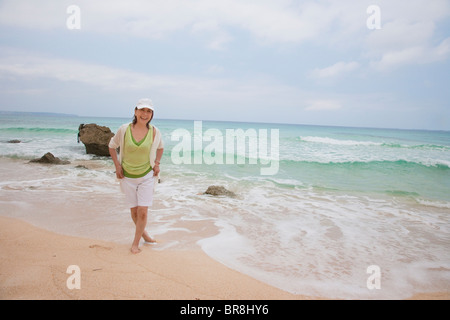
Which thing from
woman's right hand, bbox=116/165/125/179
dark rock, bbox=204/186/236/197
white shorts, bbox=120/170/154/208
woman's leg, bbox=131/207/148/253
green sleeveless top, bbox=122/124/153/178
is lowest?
dark rock, bbox=204/186/236/197

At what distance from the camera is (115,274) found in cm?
299

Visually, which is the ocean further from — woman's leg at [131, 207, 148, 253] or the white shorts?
the white shorts

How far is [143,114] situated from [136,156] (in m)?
0.54

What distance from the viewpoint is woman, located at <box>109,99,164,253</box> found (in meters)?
3.41

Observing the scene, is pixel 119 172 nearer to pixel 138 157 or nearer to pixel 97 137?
pixel 138 157

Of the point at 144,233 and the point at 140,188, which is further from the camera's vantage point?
the point at 144,233

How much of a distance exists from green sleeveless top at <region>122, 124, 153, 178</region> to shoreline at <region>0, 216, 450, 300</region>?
1087mm

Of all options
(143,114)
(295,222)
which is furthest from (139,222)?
(295,222)

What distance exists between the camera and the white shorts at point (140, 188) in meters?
3.55

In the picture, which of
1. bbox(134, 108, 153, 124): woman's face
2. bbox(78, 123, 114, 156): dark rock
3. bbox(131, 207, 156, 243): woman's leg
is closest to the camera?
bbox(134, 108, 153, 124): woman's face

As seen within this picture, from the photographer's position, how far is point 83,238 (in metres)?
4.11

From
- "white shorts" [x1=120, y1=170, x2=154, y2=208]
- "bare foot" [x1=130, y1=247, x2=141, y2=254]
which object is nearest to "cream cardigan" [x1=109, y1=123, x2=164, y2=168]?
"white shorts" [x1=120, y1=170, x2=154, y2=208]

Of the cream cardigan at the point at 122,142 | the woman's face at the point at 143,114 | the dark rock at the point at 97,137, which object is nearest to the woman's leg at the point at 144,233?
the cream cardigan at the point at 122,142
